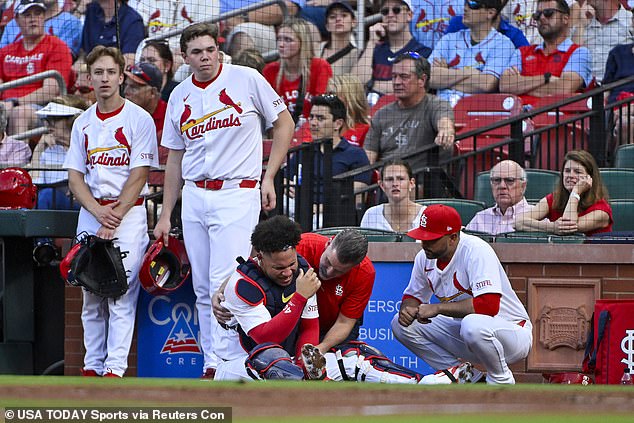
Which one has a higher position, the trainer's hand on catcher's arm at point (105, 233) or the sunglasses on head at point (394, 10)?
the sunglasses on head at point (394, 10)

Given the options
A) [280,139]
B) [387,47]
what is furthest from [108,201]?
[387,47]

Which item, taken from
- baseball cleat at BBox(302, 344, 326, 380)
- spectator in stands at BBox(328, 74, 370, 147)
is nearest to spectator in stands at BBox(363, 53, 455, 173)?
spectator in stands at BBox(328, 74, 370, 147)

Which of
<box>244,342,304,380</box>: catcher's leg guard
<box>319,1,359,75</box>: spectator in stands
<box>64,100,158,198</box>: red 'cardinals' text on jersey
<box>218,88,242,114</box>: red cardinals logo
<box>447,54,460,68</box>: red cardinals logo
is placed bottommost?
<box>244,342,304,380</box>: catcher's leg guard

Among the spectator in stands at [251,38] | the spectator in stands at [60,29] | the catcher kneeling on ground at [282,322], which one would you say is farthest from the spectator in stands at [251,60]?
the catcher kneeling on ground at [282,322]

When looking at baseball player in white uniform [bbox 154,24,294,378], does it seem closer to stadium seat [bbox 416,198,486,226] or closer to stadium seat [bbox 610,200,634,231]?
stadium seat [bbox 416,198,486,226]

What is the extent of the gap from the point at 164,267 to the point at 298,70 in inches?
138

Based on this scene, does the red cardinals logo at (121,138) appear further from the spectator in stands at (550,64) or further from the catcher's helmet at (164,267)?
the spectator in stands at (550,64)

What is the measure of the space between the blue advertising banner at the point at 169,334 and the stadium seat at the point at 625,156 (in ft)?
12.5

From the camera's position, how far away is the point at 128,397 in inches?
144

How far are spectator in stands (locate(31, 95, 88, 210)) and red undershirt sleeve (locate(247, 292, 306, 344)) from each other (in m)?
3.19

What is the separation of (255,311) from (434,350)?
1411 mm

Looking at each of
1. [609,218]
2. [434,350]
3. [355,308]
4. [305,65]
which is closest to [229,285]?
[355,308]

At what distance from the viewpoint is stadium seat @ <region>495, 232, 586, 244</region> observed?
24.2ft

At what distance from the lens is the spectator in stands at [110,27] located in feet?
35.8
